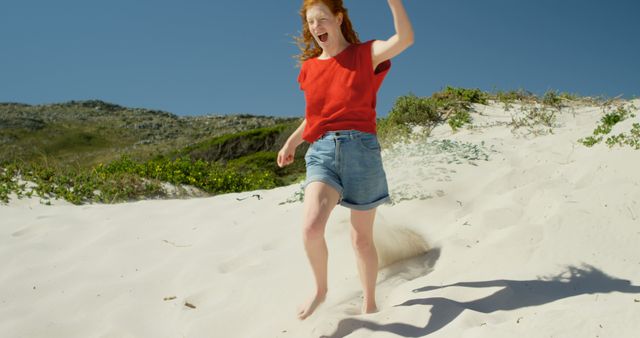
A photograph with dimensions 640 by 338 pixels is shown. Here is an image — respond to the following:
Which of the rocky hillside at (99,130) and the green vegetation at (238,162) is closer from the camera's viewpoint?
the green vegetation at (238,162)

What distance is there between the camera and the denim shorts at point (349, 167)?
10.3 ft

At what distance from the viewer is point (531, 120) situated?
23.7 ft

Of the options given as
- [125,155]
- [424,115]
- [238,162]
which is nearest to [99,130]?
[238,162]

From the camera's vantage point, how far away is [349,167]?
10.3 ft

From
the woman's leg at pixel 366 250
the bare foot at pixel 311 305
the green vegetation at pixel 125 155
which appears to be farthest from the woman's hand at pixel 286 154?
the green vegetation at pixel 125 155

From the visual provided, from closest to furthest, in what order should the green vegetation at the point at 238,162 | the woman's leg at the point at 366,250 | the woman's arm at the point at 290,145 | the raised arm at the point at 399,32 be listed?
the raised arm at the point at 399,32 → the woman's leg at the point at 366,250 → the woman's arm at the point at 290,145 → the green vegetation at the point at 238,162

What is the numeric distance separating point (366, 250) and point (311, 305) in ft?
1.51

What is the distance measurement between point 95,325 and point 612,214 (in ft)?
11.9

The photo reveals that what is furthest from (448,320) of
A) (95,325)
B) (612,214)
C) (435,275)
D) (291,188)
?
(291,188)

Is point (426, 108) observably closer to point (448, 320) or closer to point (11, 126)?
point (448, 320)

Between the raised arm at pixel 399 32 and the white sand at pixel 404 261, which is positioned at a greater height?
the raised arm at pixel 399 32

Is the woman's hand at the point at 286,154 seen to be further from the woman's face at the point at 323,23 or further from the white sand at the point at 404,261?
the white sand at the point at 404,261

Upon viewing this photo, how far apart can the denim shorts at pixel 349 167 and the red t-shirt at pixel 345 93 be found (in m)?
0.06

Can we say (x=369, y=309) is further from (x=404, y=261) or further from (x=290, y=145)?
(x=290, y=145)
